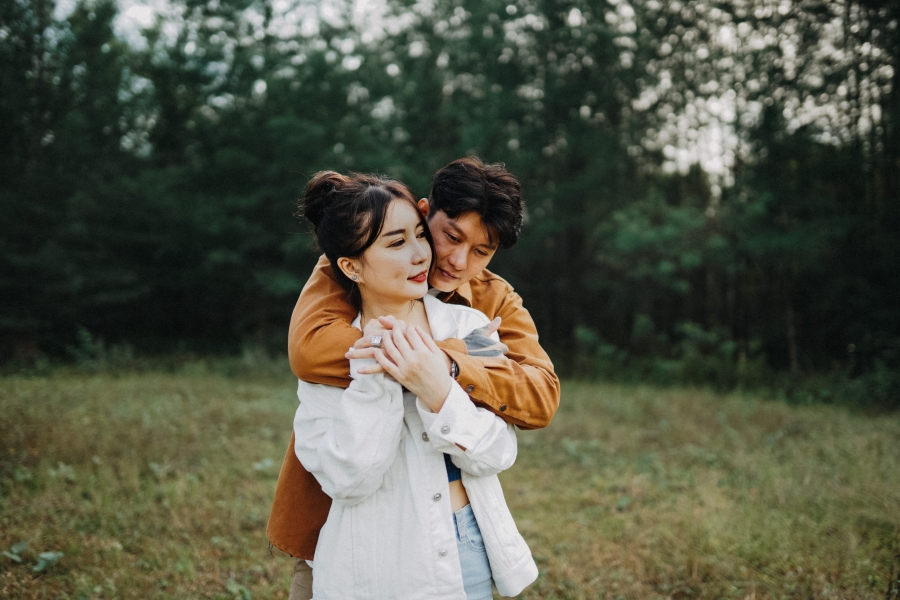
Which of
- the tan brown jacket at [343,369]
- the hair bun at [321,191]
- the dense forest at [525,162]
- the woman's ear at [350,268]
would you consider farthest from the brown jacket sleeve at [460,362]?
the dense forest at [525,162]

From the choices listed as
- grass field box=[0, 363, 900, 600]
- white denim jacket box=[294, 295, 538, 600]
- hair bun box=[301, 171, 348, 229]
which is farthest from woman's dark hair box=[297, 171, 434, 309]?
grass field box=[0, 363, 900, 600]

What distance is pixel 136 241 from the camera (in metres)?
16.0

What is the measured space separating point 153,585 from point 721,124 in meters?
13.3

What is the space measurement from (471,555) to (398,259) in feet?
2.77

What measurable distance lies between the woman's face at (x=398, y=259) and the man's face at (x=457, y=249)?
0.65ft

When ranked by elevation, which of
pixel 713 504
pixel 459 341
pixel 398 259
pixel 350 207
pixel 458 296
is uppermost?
pixel 350 207

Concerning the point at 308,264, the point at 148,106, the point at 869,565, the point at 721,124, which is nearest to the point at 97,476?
the point at 869,565

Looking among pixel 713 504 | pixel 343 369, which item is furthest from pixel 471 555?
pixel 713 504

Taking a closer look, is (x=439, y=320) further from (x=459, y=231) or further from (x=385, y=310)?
(x=459, y=231)

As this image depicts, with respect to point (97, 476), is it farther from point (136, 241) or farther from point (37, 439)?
point (136, 241)

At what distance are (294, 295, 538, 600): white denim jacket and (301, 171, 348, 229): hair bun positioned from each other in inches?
21.0

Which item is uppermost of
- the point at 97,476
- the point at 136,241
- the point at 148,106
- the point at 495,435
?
the point at 148,106

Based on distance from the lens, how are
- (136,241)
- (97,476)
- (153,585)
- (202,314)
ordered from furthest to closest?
(202,314) < (136,241) < (97,476) < (153,585)

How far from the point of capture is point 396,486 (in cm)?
171
